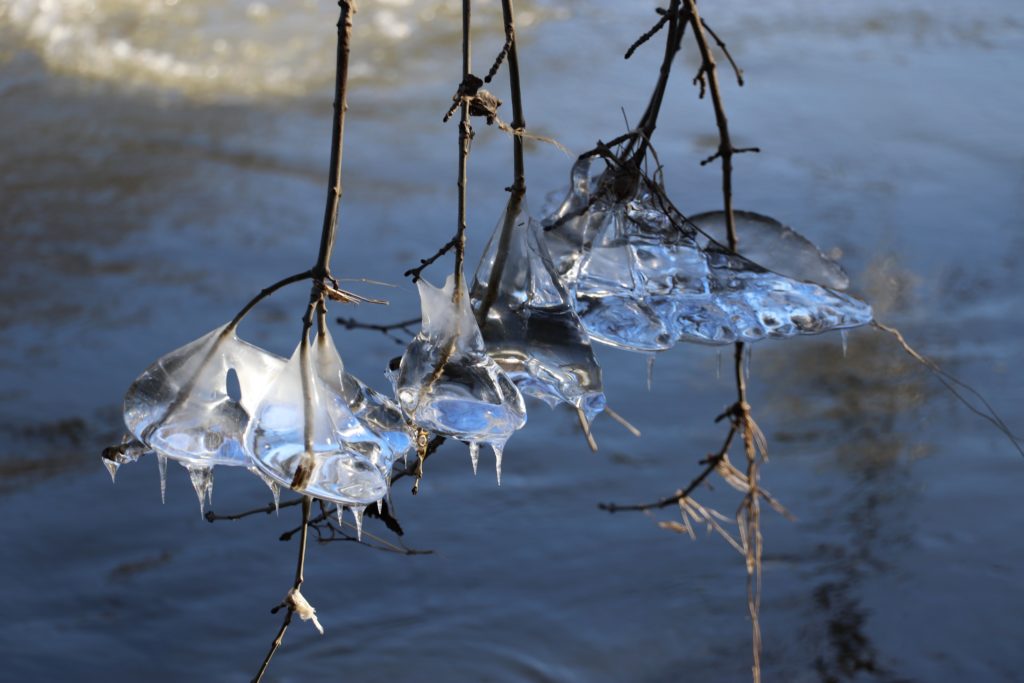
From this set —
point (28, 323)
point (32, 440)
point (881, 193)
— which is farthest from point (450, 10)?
point (32, 440)

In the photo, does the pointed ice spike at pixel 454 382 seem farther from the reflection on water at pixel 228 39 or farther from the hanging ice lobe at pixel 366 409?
the reflection on water at pixel 228 39

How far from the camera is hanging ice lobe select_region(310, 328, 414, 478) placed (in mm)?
967

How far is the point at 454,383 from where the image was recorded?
103 centimetres

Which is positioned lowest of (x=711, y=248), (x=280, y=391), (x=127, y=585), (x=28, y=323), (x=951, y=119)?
(x=127, y=585)

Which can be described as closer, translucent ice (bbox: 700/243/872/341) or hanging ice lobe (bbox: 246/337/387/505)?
hanging ice lobe (bbox: 246/337/387/505)

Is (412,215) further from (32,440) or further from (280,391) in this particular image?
(280,391)

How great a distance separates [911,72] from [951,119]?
50 centimetres

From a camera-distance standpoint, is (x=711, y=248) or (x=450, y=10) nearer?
(x=711, y=248)

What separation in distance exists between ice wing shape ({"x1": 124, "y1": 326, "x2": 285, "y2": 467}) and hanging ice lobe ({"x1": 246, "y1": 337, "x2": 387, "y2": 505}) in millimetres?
49

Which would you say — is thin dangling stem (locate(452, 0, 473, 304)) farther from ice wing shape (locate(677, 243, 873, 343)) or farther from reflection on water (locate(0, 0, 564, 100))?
reflection on water (locate(0, 0, 564, 100))

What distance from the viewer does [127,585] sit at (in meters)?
2.69

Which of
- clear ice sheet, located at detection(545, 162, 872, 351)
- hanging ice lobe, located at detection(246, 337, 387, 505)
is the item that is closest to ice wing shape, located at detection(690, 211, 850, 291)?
clear ice sheet, located at detection(545, 162, 872, 351)

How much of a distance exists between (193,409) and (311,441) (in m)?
0.13

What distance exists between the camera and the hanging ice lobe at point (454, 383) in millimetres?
1018
